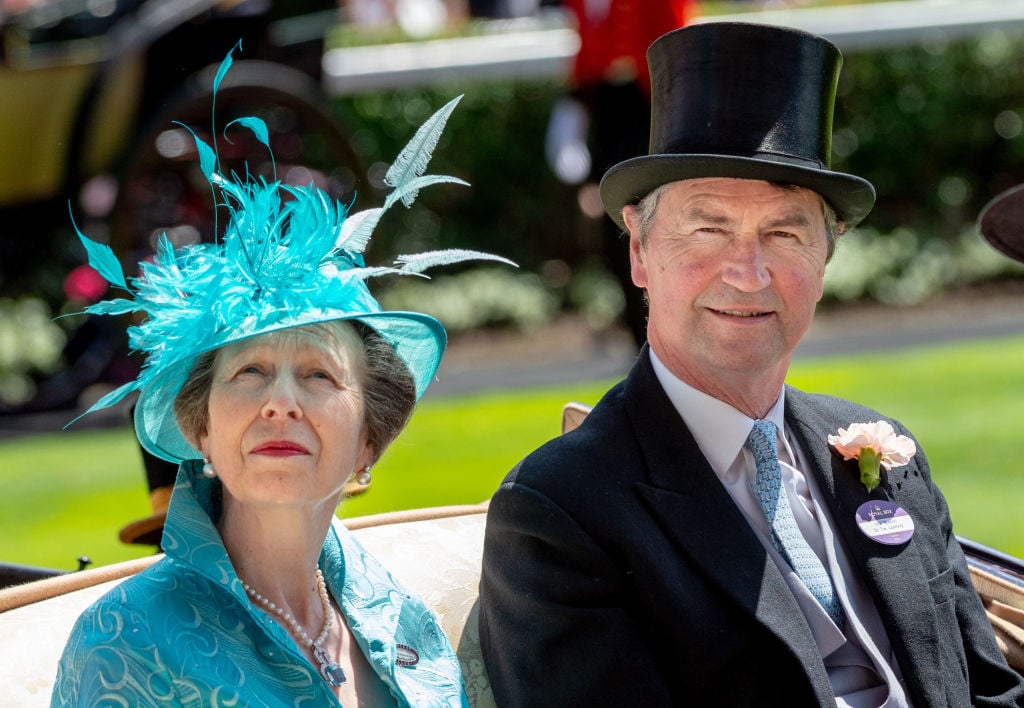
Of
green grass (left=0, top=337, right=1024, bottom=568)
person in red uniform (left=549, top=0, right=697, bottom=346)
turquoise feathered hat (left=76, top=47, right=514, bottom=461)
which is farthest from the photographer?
person in red uniform (left=549, top=0, right=697, bottom=346)

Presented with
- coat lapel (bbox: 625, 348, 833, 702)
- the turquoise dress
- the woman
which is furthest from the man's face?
the turquoise dress

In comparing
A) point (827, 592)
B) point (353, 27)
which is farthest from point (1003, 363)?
point (827, 592)

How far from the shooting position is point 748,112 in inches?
107

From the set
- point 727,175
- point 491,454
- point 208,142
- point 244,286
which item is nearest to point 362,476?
point 244,286

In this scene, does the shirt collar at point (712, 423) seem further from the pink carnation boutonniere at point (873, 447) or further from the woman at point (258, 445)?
the woman at point (258, 445)

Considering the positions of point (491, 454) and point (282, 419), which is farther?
point (491, 454)

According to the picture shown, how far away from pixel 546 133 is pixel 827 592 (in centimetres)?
824

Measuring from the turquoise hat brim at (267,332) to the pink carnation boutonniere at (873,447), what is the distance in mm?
801

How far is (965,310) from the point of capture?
10.7 m

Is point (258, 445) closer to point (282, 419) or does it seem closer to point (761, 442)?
point (282, 419)

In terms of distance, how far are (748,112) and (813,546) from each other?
2.51 feet

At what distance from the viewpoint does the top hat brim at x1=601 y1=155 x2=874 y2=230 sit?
2.64 metres

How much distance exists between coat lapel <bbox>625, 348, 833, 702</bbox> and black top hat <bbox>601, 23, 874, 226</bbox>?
395mm

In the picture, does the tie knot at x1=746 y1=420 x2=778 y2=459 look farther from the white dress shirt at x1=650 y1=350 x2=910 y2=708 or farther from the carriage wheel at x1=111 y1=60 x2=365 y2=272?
the carriage wheel at x1=111 y1=60 x2=365 y2=272
